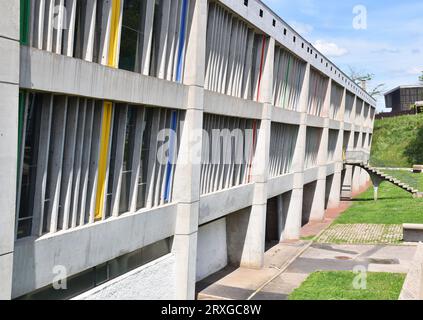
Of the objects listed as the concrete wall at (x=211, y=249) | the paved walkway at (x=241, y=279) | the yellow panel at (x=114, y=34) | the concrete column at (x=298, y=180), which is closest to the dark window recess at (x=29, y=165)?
the yellow panel at (x=114, y=34)

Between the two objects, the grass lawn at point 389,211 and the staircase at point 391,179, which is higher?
the staircase at point 391,179

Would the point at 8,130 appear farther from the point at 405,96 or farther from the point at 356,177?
the point at 405,96

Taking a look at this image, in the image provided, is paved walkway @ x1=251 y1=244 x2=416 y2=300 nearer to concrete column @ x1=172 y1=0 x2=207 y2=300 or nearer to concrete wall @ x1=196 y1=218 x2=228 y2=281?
concrete wall @ x1=196 y1=218 x2=228 y2=281

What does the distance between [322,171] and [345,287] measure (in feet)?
64.6

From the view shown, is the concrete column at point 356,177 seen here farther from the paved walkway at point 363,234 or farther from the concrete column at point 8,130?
the concrete column at point 8,130

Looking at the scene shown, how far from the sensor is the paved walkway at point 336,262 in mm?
19536

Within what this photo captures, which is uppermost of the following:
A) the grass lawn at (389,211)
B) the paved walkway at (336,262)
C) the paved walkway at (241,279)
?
the grass lawn at (389,211)

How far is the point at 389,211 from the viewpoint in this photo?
3341 cm

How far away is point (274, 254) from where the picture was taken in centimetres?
2552

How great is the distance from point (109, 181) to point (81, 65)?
3.43m

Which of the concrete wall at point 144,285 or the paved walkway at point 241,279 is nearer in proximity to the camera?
the concrete wall at point 144,285

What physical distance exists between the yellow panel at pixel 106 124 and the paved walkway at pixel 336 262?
28.6ft

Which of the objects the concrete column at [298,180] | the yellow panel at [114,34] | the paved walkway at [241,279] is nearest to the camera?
the yellow panel at [114,34]

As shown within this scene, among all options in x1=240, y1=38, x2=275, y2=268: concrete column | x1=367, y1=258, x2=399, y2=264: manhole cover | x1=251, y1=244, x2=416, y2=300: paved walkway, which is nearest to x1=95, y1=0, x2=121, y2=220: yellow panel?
x1=251, y1=244, x2=416, y2=300: paved walkway
